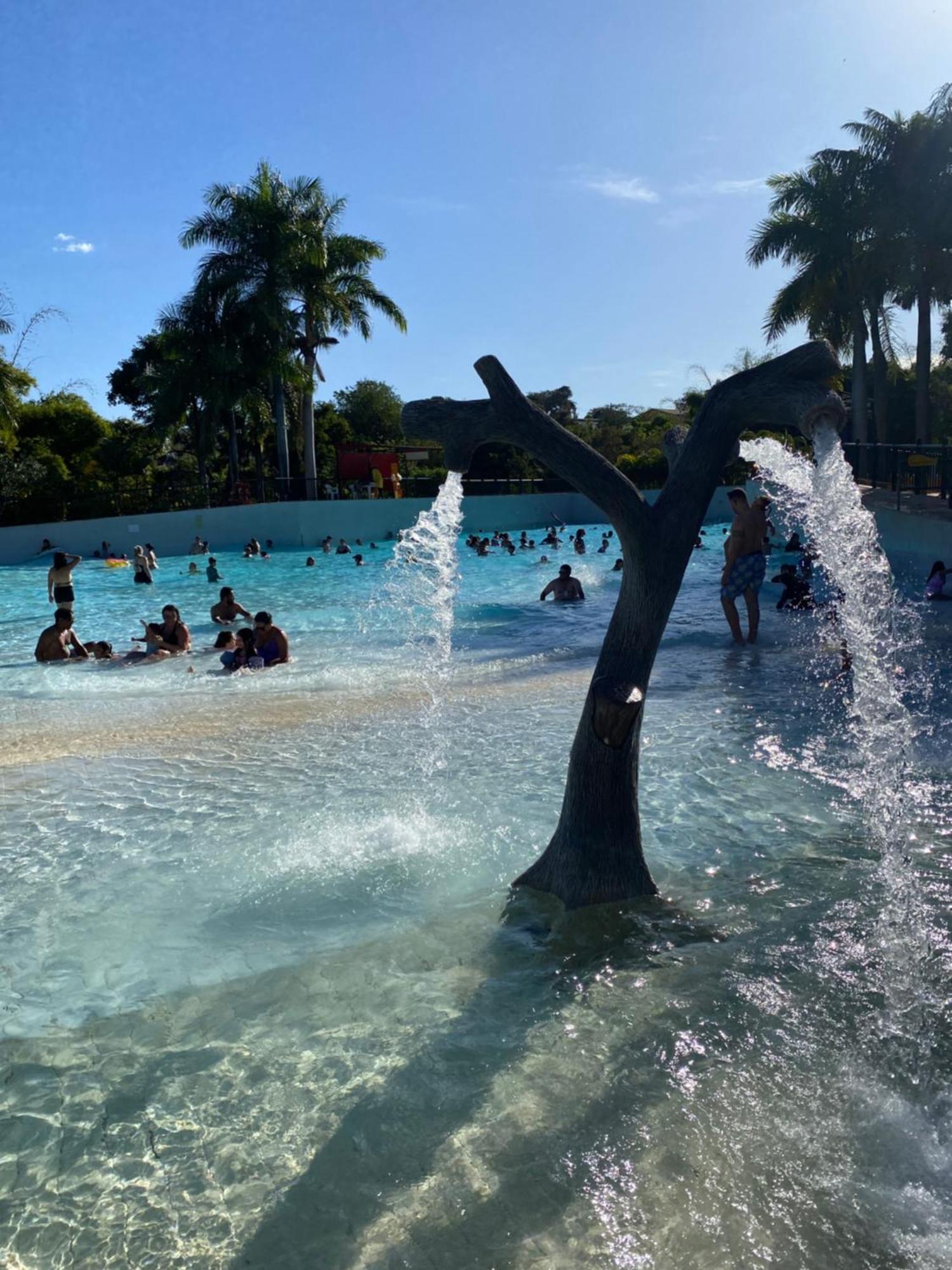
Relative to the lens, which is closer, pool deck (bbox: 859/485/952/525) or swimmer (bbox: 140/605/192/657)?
swimmer (bbox: 140/605/192/657)

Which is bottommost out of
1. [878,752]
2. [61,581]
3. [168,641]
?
[878,752]

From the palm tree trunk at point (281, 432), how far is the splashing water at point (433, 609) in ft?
45.7

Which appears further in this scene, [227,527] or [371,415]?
[371,415]

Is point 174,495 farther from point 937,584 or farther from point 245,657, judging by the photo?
point 937,584

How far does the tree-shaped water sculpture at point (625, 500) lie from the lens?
411cm

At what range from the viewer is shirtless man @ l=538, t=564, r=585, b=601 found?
19.7 meters

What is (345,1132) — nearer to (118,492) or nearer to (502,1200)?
(502,1200)

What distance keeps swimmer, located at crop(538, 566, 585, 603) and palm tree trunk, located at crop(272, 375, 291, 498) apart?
2074 cm

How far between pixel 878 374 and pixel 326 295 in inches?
811

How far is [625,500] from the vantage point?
4.25m

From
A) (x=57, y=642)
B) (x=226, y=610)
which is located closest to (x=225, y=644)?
(x=57, y=642)

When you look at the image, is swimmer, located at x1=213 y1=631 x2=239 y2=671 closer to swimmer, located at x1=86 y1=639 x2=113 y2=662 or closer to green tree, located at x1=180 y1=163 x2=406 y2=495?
swimmer, located at x1=86 y1=639 x2=113 y2=662

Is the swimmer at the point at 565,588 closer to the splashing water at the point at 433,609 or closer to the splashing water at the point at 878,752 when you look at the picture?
the splashing water at the point at 433,609

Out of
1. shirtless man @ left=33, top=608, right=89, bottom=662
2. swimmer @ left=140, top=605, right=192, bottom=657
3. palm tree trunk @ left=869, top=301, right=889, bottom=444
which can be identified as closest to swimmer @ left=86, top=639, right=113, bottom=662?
shirtless man @ left=33, top=608, right=89, bottom=662
